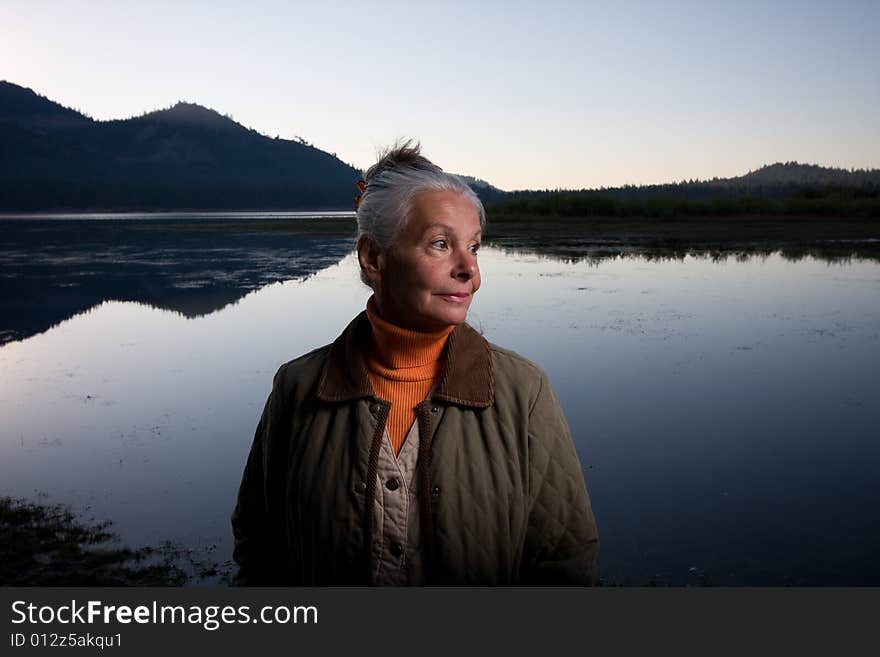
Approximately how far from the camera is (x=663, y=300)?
1734 centimetres

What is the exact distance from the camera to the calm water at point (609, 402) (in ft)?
18.2

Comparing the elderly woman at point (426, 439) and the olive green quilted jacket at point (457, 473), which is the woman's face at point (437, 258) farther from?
the olive green quilted jacket at point (457, 473)

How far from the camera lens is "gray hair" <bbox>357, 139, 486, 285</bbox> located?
1.63m

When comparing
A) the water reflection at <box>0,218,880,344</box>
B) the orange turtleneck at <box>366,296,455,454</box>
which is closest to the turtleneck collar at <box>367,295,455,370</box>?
the orange turtleneck at <box>366,296,455,454</box>


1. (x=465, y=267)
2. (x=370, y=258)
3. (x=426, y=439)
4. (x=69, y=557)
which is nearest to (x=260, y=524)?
(x=426, y=439)

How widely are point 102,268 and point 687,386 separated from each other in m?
22.6

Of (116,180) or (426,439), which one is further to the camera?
(116,180)

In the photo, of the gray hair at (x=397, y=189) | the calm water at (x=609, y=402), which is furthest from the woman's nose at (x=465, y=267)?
the calm water at (x=609, y=402)

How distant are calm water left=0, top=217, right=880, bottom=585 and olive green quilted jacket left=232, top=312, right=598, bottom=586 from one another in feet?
10.8

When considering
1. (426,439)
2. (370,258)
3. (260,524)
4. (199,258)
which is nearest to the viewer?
(426,439)

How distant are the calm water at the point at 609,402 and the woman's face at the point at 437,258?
3.61m

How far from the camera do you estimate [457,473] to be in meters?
1.63

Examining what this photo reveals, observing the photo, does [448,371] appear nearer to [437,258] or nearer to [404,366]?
[404,366]

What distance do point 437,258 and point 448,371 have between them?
0.24 metres
